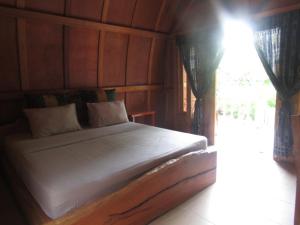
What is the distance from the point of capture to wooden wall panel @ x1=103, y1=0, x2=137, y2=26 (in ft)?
11.7

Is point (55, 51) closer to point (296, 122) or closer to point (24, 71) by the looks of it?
point (24, 71)

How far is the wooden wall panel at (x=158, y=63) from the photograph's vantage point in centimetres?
456

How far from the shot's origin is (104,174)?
1755 mm

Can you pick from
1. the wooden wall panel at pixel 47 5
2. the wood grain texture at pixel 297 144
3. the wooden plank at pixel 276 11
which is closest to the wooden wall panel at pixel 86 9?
the wooden wall panel at pixel 47 5

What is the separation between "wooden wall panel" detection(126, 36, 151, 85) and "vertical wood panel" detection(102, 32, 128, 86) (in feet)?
0.41

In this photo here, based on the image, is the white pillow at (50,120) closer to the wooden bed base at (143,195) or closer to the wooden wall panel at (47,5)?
the wooden bed base at (143,195)

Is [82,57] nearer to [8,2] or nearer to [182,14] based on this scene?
[8,2]

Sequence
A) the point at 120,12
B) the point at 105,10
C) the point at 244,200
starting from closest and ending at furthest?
1. the point at 244,200
2. the point at 105,10
3. the point at 120,12

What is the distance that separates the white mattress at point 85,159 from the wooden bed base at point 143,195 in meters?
0.06

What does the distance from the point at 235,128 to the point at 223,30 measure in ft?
8.51

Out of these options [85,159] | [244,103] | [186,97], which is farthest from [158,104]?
[85,159]

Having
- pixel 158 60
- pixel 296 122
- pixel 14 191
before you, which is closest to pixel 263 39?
pixel 158 60

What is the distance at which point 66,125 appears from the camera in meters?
2.82

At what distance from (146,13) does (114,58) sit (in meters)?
0.97
